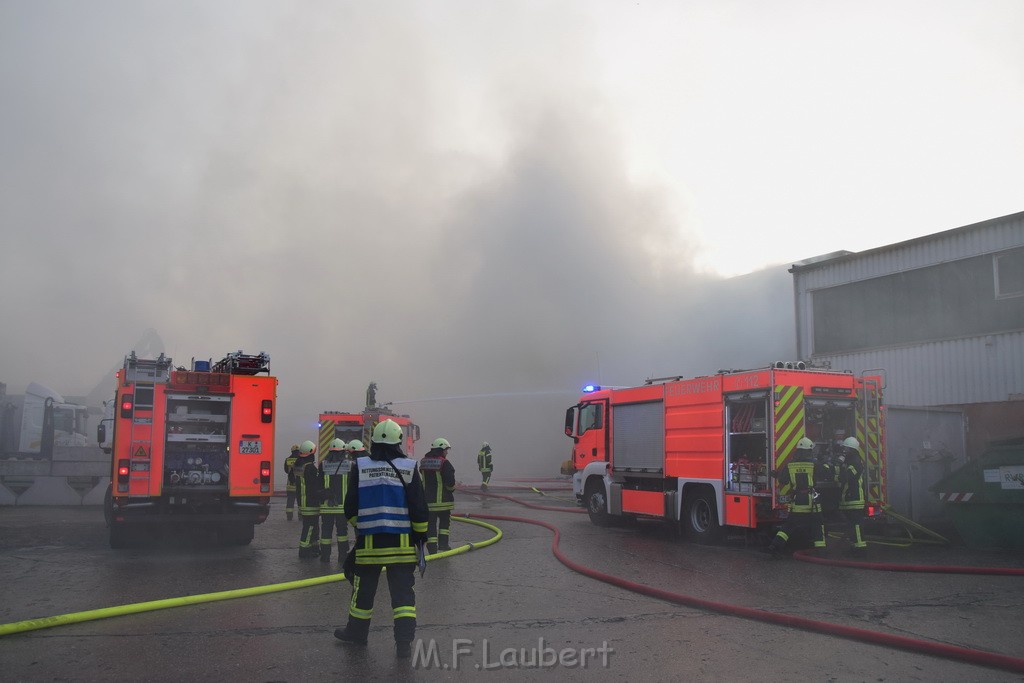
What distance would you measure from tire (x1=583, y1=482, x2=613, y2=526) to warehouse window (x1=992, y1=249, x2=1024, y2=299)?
26.2 feet

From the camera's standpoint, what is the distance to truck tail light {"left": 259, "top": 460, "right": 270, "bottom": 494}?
36.0 ft

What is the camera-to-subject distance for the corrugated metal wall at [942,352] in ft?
45.1

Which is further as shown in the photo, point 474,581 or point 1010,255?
point 1010,255

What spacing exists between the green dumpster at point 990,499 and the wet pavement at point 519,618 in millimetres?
387

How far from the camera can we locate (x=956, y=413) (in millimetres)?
13312

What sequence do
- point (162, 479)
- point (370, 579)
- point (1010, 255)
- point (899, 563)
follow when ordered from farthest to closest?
point (1010, 255), point (162, 479), point (899, 563), point (370, 579)

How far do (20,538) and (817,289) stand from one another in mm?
15940

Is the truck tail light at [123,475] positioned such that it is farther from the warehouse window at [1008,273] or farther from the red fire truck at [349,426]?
the warehouse window at [1008,273]

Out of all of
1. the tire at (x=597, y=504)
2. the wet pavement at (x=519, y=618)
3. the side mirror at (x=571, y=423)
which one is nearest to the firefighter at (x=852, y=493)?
the wet pavement at (x=519, y=618)

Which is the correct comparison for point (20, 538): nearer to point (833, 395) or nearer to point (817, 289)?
point (833, 395)

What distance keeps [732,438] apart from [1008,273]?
654 centimetres

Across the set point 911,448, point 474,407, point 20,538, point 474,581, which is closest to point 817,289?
point 911,448

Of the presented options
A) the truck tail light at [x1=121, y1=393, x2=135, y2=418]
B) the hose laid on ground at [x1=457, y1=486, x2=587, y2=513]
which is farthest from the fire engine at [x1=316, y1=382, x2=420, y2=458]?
the truck tail light at [x1=121, y1=393, x2=135, y2=418]

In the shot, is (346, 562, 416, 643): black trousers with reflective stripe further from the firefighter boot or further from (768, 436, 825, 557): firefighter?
(768, 436, 825, 557): firefighter
